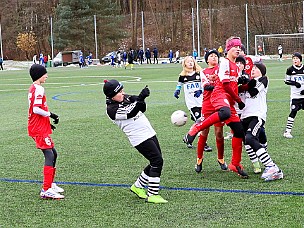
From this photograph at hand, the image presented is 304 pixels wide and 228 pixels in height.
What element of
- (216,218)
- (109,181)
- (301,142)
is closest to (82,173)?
(109,181)

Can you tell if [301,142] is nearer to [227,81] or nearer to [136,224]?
[227,81]

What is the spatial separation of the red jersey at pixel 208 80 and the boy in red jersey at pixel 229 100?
0.46 feet

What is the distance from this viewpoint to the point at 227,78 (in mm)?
8641

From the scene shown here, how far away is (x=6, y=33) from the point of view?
8638 cm

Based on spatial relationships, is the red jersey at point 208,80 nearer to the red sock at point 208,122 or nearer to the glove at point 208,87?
the glove at point 208,87

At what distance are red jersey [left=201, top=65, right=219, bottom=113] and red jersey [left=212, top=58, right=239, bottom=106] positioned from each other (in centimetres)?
19

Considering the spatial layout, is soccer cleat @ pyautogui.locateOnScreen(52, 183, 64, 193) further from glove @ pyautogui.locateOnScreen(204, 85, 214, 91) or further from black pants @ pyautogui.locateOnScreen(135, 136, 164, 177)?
glove @ pyautogui.locateOnScreen(204, 85, 214, 91)

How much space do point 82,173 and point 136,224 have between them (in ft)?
10.2

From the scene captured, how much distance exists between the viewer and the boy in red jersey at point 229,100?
864cm

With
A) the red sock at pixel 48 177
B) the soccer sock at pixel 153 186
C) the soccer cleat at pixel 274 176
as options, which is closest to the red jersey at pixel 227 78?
the soccer cleat at pixel 274 176

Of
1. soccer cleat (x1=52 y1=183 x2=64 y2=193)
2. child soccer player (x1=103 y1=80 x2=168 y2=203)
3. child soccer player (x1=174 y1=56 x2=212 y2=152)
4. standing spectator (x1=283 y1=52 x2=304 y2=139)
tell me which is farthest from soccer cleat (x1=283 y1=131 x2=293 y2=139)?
soccer cleat (x1=52 y1=183 x2=64 y2=193)

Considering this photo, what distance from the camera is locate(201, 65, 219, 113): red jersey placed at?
9.05m

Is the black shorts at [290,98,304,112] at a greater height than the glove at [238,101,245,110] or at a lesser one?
lesser

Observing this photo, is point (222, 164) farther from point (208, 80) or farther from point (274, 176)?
point (208, 80)
